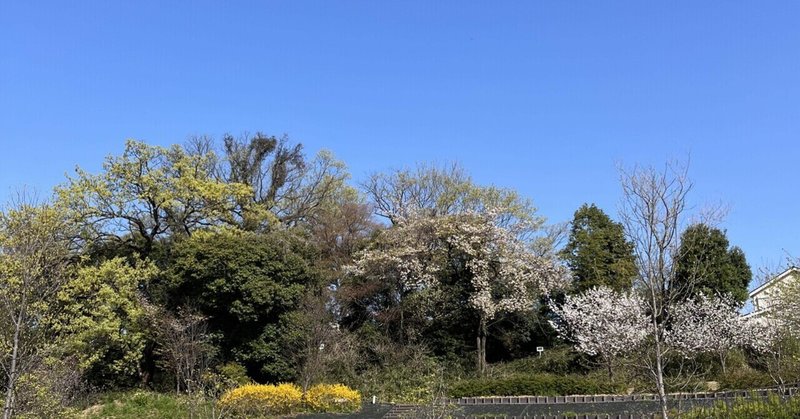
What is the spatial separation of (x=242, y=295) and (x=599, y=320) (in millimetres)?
10510

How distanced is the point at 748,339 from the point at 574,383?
6041 millimetres

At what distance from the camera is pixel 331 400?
48.8 feet

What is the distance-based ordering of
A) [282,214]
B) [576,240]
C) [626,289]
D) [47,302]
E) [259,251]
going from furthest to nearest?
[282,214], [576,240], [626,289], [259,251], [47,302]

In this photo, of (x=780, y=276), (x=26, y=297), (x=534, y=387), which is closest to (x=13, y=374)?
(x=26, y=297)

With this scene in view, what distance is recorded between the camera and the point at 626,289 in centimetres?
2017

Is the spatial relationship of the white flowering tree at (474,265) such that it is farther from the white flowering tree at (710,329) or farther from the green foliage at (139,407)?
the green foliage at (139,407)

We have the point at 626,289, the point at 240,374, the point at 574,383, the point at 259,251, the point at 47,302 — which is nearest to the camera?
the point at 47,302

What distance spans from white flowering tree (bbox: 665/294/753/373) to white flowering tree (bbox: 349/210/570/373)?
4052mm

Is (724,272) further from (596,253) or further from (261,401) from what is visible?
(261,401)

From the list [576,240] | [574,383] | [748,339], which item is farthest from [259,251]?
[748,339]

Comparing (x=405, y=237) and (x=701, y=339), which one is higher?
(x=405, y=237)

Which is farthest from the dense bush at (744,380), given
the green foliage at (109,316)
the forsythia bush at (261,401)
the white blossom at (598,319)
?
the green foliage at (109,316)

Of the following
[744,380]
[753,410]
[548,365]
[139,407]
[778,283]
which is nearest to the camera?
[753,410]

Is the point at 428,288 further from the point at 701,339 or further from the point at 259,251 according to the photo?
the point at 701,339
